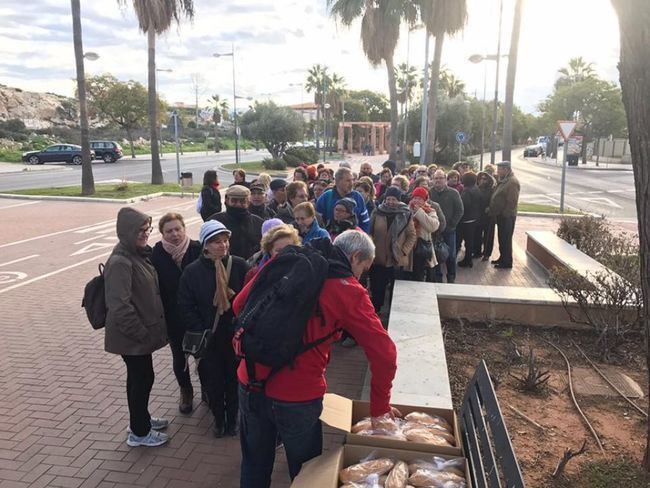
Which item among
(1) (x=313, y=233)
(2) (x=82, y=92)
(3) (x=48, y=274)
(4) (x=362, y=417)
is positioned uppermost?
(2) (x=82, y=92)

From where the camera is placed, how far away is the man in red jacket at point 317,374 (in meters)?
2.35

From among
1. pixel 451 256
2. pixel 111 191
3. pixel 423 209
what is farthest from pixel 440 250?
pixel 111 191

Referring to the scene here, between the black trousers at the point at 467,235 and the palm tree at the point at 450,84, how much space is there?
47560 millimetres

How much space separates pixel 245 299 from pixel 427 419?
4.07ft

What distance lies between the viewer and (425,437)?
8.71ft

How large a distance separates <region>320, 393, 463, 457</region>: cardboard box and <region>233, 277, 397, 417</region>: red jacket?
0.28m

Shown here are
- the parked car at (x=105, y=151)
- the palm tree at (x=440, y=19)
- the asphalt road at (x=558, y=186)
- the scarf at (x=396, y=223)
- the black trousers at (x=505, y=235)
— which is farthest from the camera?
the parked car at (x=105, y=151)

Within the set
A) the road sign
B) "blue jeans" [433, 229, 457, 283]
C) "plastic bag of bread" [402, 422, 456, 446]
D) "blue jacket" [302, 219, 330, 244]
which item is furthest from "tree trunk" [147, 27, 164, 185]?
"plastic bag of bread" [402, 422, 456, 446]

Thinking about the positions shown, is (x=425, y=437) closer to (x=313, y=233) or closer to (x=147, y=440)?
(x=147, y=440)

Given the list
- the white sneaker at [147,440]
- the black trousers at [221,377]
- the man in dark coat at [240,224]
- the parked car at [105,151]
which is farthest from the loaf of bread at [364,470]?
the parked car at [105,151]

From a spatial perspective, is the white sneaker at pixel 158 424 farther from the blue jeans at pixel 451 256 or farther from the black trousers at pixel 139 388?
the blue jeans at pixel 451 256

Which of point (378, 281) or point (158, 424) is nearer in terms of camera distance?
point (158, 424)

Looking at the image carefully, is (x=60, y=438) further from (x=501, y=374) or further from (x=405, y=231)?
(x=405, y=231)

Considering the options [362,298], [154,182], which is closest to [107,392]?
[362,298]
